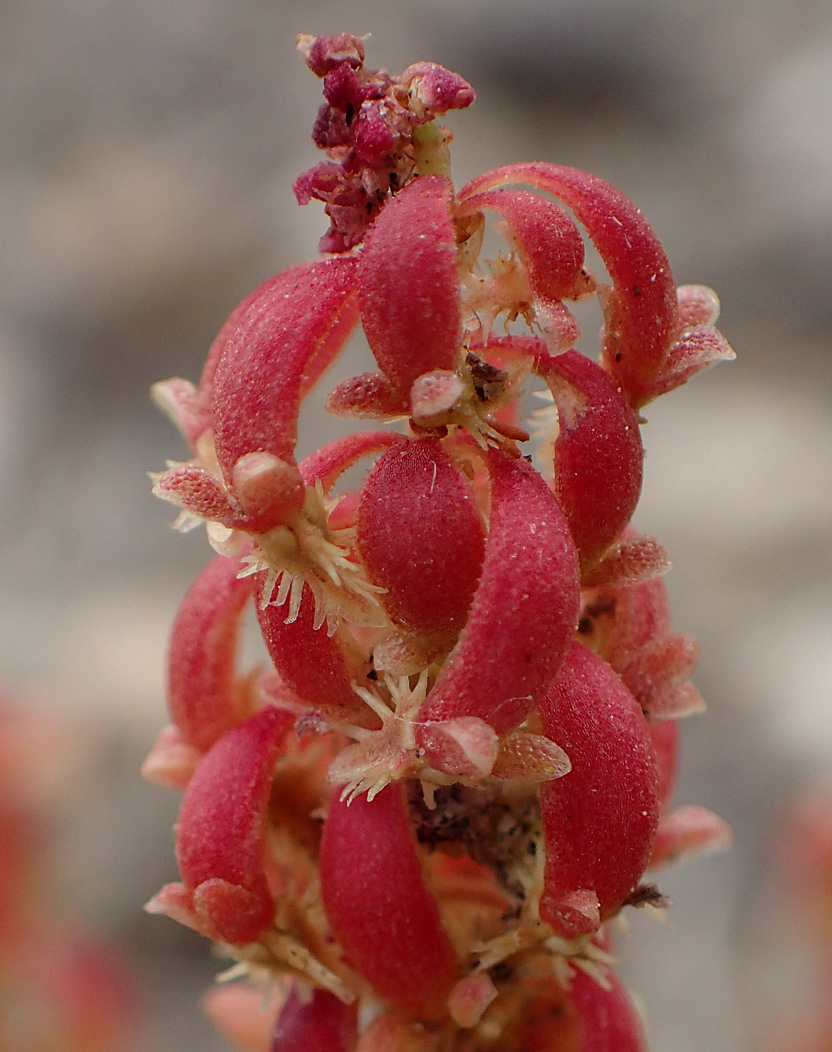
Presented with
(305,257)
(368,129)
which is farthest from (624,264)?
(305,257)

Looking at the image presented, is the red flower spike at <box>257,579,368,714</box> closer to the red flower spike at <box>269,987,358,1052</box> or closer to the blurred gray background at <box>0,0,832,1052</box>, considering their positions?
the red flower spike at <box>269,987,358,1052</box>

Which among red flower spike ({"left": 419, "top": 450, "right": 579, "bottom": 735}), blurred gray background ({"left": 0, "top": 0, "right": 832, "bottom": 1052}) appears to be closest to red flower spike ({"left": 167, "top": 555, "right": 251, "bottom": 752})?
red flower spike ({"left": 419, "top": 450, "right": 579, "bottom": 735})

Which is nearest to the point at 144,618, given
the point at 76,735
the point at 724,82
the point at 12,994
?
the point at 76,735

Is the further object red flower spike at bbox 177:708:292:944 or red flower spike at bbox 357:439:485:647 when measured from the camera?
red flower spike at bbox 177:708:292:944

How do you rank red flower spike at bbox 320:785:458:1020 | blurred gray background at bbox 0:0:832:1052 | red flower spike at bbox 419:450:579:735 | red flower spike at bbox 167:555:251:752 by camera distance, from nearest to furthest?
1. red flower spike at bbox 419:450:579:735
2. red flower spike at bbox 320:785:458:1020
3. red flower spike at bbox 167:555:251:752
4. blurred gray background at bbox 0:0:832:1052

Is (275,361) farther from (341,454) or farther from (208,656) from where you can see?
(208,656)

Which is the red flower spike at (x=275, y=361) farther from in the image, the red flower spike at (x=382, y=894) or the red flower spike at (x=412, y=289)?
the red flower spike at (x=382, y=894)

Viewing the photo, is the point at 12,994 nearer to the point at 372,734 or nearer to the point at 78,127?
the point at 372,734
